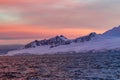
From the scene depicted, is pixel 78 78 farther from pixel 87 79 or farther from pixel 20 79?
pixel 20 79

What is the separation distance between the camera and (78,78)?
53000mm

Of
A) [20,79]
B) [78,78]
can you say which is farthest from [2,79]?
[78,78]

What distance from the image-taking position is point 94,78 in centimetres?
5266

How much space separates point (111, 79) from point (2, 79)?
14591 millimetres

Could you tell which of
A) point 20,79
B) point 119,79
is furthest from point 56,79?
point 119,79

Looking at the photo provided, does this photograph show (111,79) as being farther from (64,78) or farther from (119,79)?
(64,78)

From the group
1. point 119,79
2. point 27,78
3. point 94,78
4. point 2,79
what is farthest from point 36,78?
point 119,79

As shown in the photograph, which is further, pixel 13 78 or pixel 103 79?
pixel 13 78

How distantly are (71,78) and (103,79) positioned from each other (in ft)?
14.5

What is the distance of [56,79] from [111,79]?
721 centimetres

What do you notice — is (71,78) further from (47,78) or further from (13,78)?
(13,78)

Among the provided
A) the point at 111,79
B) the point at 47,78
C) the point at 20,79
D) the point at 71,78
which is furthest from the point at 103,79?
the point at 20,79

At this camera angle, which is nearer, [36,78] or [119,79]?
[119,79]

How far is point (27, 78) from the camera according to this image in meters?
54.0
